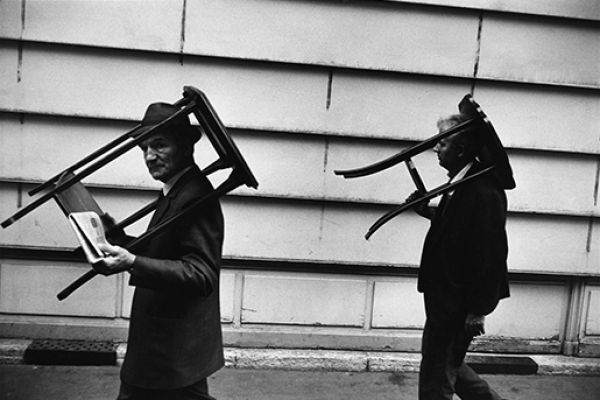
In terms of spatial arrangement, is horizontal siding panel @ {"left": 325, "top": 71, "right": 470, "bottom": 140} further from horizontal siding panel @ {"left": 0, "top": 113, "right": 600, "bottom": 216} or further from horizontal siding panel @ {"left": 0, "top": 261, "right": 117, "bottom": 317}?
horizontal siding panel @ {"left": 0, "top": 261, "right": 117, "bottom": 317}

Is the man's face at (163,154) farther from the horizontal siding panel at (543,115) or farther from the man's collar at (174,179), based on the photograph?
the horizontal siding panel at (543,115)

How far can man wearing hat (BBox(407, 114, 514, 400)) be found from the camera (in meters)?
3.60

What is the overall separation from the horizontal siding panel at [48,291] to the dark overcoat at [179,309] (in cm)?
204

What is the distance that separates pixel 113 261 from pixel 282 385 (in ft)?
8.45

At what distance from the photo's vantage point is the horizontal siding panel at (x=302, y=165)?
483cm

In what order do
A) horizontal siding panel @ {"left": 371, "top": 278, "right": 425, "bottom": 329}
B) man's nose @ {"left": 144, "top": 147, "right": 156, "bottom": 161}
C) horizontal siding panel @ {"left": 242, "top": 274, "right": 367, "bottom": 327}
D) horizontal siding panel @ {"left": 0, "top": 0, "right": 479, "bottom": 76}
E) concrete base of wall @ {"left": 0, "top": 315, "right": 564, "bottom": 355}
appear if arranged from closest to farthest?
man's nose @ {"left": 144, "top": 147, "right": 156, "bottom": 161} < horizontal siding panel @ {"left": 0, "top": 0, "right": 479, "bottom": 76} < concrete base of wall @ {"left": 0, "top": 315, "right": 564, "bottom": 355} < horizontal siding panel @ {"left": 242, "top": 274, "right": 367, "bottom": 327} < horizontal siding panel @ {"left": 371, "top": 278, "right": 425, "bottom": 329}

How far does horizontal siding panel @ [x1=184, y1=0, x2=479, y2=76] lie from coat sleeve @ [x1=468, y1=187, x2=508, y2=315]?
1.72m

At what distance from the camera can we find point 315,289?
17.1ft

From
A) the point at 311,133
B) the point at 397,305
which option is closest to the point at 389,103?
the point at 311,133

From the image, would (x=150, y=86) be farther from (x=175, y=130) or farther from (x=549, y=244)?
(x=549, y=244)

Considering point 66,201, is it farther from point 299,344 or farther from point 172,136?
point 299,344

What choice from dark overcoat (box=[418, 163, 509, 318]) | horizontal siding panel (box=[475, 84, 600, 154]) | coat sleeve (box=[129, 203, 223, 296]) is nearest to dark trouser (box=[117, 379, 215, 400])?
coat sleeve (box=[129, 203, 223, 296])

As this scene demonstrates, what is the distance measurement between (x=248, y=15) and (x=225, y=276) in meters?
2.03

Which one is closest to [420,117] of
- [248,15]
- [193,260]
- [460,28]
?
[460,28]
